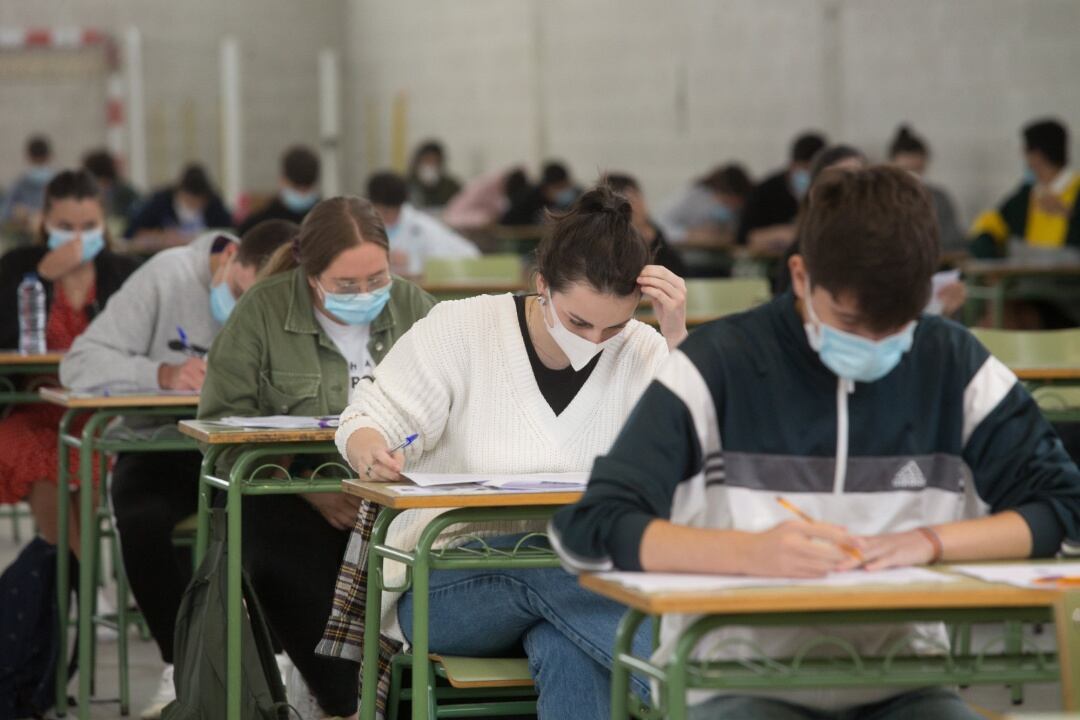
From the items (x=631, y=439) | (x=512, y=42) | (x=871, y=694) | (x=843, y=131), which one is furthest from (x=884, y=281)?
(x=512, y=42)

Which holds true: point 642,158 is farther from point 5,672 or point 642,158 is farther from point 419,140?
point 5,672

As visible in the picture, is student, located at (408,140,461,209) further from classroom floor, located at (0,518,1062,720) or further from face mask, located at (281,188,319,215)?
classroom floor, located at (0,518,1062,720)

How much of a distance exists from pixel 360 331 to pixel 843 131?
6.68m

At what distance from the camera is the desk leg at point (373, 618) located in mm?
2744

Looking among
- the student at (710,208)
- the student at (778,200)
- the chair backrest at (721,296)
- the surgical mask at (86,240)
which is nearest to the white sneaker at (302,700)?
the surgical mask at (86,240)

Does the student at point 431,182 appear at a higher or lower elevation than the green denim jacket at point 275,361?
higher

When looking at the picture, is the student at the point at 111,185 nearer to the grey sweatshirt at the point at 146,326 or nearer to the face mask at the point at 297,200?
the face mask at the point at 297,200

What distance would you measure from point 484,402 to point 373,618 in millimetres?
379

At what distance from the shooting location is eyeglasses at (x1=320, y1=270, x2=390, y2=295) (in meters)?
3.58

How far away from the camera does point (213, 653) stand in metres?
3.26

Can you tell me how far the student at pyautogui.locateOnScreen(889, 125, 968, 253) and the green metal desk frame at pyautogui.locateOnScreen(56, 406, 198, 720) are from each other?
16.7ft

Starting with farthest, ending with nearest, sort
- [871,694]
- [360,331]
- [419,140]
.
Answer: [419,140]
[360,331]
[871,694]

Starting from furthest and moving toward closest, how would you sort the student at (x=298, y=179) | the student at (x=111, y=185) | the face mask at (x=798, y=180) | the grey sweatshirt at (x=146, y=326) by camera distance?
the student at (x=111, y=185) → the face mask at (x=798, y=180) → the student at (x=298, y=179) → the grey sweatshirt at (x=146, y=326)

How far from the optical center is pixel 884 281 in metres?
1.91
